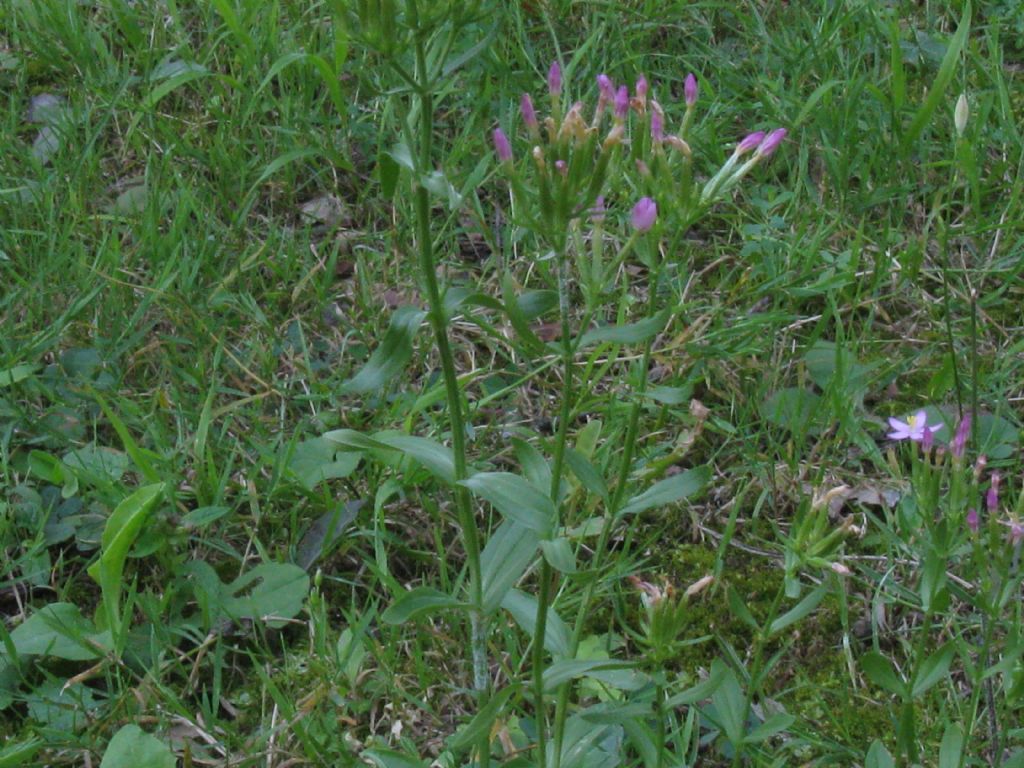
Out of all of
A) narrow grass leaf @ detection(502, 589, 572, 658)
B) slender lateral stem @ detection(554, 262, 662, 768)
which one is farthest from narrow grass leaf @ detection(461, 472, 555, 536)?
narrow grass leaf @ detection(502, 589, 572, 658)

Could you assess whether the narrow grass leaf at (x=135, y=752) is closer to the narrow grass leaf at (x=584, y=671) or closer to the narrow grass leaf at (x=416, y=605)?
the narrow grass leaf at (x=416, y=605)

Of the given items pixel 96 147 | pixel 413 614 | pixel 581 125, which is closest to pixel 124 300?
pixel 96 147

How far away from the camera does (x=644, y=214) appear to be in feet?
5.29

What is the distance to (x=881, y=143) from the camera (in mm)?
3135

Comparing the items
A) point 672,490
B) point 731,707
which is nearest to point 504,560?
point 672,490

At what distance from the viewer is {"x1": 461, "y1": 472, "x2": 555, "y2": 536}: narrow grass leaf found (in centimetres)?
167

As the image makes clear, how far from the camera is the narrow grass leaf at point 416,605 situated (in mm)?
1707

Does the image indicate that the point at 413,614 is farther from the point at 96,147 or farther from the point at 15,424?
the point at 96,147

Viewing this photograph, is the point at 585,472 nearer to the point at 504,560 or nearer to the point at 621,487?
the point at 621,487

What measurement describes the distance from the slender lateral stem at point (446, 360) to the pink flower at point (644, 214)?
0.93 feet

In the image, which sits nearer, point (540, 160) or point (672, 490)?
point (540, 160)

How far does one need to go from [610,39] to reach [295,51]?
3.02 ft

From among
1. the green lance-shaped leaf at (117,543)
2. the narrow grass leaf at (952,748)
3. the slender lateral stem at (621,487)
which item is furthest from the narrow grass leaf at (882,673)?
the green lance-shaped leaf at (117,543)

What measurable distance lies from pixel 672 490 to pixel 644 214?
1.54 ft
